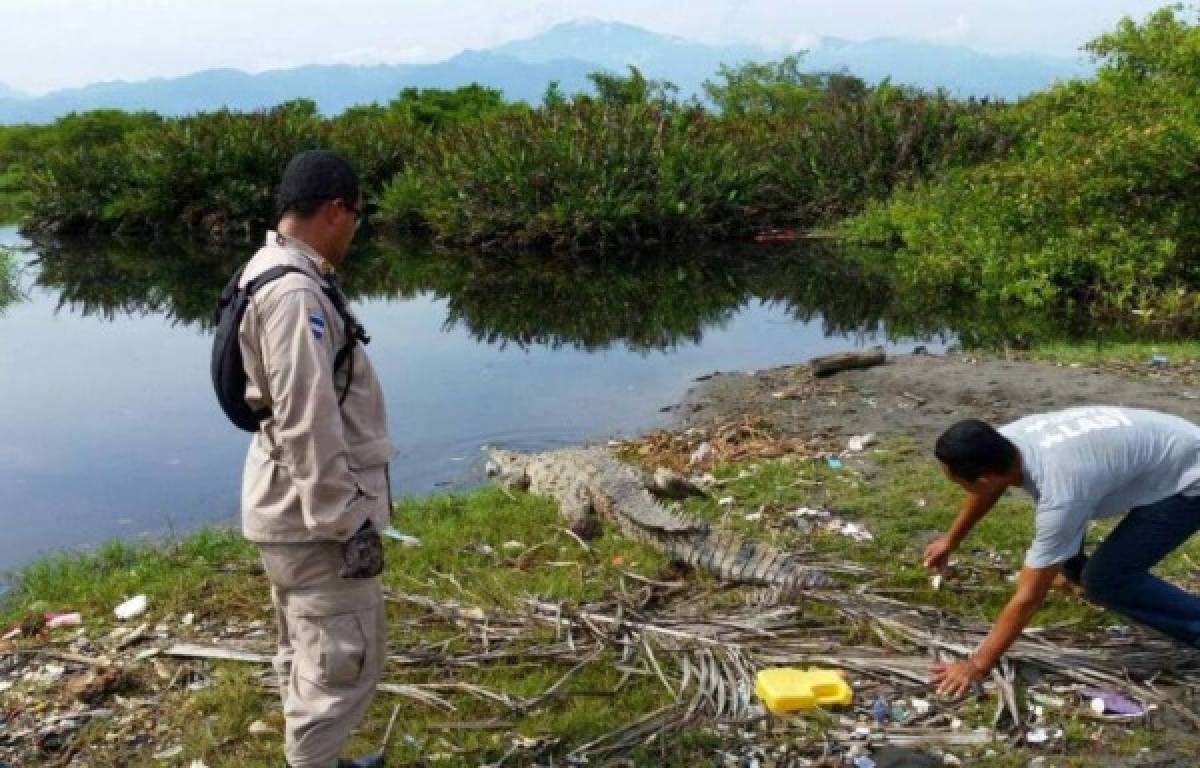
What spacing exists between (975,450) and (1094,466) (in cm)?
43

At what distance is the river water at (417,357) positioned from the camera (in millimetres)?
8289

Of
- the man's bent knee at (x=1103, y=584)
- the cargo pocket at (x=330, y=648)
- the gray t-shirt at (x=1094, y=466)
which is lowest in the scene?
the man's bent knee at (x=1103, y=584)

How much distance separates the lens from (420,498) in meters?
7.46

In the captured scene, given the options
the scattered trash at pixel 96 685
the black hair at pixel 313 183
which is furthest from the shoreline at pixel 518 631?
the black hair at pixel 313 183

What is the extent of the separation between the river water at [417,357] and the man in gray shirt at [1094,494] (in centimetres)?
494

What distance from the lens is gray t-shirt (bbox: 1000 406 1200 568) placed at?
3.61 metres

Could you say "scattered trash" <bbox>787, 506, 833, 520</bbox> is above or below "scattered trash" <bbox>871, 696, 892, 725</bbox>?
above

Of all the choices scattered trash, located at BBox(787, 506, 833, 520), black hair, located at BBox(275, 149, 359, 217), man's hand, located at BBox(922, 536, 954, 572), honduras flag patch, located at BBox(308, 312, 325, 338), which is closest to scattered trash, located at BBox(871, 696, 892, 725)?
man's hand, located at BBox(922, 536, 954, 572)

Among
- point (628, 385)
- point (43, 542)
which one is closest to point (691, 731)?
point (43, 542)

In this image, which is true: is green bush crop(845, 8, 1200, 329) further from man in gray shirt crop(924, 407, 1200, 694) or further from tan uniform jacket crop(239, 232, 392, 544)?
tan uniform jacket crop(239, 232, 392, 544)

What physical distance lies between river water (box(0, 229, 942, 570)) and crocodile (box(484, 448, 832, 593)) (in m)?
1.14

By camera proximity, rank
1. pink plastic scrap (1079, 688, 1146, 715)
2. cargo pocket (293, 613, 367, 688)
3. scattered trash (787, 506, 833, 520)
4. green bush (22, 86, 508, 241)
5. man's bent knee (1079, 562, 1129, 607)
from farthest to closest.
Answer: green bush (22, 86, 508, 241), scattered trash (787, 506, 833, 520), man's bent knee (1079, 562, 1129, 607), pink plastic scrap (1079, 688, 1146, 715), cargo pocket (293, 613, 367, 688)

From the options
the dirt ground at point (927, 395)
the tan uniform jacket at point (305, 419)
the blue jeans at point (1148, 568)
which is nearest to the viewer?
the tan uniform jacket at point (305, 419)

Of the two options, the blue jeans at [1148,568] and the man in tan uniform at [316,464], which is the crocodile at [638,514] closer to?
the blue jeans at [1148,568]
